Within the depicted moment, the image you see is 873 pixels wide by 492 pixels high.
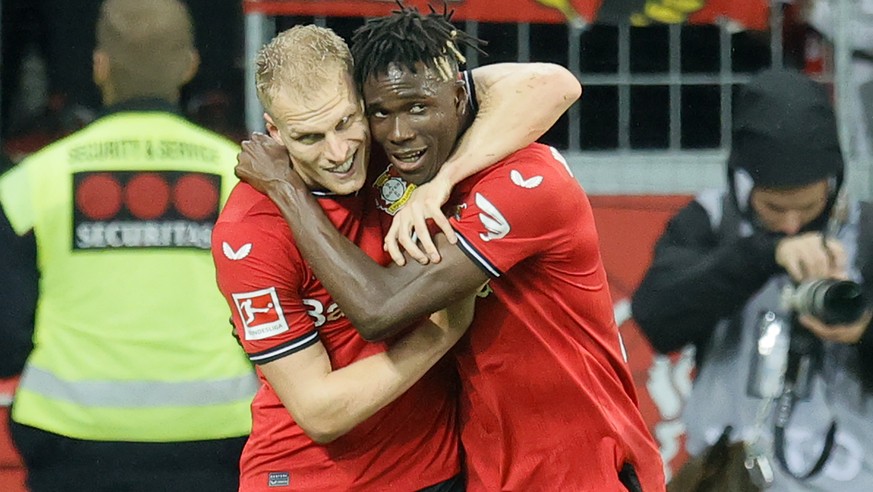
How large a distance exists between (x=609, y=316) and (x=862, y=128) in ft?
6.30

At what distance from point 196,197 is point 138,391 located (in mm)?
644

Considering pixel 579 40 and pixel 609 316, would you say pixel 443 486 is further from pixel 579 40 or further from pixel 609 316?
pixel 579 40

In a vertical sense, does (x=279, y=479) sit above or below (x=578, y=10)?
below

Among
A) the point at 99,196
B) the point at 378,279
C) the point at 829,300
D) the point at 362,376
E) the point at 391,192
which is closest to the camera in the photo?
the point at 378,279

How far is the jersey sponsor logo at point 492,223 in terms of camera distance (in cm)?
279

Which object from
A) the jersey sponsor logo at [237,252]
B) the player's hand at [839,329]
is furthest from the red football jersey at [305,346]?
the player's hand at [839,329]

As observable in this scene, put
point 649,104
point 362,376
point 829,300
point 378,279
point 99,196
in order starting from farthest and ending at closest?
point 649,104 < point 829,300 < point 99,196 < point 362,376 < point 378,279

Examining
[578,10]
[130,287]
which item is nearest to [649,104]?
[578,10]

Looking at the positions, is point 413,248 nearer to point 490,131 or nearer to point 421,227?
Answer: point 421,227

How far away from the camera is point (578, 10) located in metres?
4.59

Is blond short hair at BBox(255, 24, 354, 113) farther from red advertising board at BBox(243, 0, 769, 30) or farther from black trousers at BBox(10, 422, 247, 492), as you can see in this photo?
black trousers at BBox(10, 422, 247, 492)

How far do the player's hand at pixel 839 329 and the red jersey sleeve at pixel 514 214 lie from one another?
194cm

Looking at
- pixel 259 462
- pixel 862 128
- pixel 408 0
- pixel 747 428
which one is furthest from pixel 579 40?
pixel 259 462

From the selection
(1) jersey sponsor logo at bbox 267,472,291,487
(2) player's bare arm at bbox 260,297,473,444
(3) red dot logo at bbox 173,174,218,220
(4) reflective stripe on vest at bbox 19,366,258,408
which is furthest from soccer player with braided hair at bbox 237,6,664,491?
(4) reflective stripe on vest at bbox 19,366,258,408
